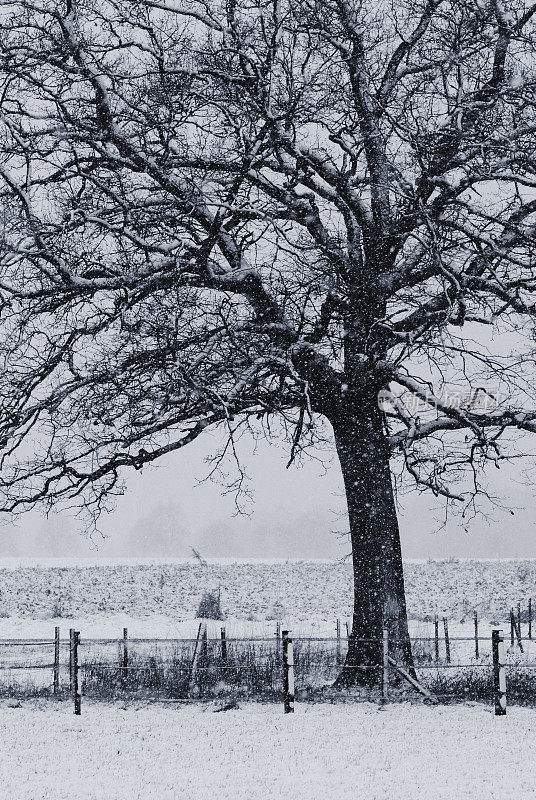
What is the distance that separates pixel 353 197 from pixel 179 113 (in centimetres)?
355

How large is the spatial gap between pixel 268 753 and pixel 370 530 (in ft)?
21.0

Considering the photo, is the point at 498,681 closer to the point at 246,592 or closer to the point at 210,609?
the point at 210,609

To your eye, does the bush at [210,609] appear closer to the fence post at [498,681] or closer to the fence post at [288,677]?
the fence post at [288,677]

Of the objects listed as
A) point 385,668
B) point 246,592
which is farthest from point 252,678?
point 246,592

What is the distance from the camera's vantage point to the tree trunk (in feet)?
58.7

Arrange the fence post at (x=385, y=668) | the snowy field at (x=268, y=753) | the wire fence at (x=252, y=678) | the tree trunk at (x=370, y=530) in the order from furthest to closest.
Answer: the tree trunk at (x=370, y=530) < the wire fence at (x=252, y=678) < the fence post at (x=385, y=668) < the snowy field at (x=268, y=753)

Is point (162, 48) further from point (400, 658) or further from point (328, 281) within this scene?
point (400, 658)

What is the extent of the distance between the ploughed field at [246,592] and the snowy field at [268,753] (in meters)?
22.9

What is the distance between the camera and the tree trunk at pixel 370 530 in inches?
704

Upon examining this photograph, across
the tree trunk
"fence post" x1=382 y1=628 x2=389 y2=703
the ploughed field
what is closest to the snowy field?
"fence post" x1=382 y1=628 x2=389 y2=703

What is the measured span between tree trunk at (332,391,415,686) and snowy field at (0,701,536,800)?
6.31ft

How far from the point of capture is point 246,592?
51.2 m

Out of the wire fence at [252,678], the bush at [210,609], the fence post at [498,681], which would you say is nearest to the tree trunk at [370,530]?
the wire fence at [252,678]

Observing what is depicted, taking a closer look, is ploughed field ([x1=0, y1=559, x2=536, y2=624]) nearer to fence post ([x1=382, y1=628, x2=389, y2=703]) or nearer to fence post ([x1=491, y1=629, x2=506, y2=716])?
fence post ([x1=382, y1=628, x2=389, y2=703])
